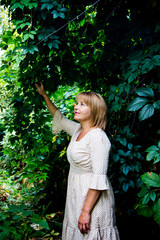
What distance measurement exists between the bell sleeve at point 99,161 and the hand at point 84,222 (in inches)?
7.2

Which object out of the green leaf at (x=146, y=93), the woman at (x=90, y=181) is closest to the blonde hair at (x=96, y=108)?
the woman at (x=90, y=181)

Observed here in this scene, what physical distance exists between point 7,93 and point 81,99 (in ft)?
8.75

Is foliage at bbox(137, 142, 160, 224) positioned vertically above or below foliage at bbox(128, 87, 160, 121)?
below

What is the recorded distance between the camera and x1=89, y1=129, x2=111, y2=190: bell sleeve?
4.48ft

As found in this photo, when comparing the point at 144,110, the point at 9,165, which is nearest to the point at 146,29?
the point at 144,110

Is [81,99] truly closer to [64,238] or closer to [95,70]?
[95,70]

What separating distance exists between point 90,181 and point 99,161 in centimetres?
19

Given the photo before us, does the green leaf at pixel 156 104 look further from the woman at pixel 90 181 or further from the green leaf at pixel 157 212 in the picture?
the green leaf at pixel 157 212

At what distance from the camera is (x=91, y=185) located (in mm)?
1369

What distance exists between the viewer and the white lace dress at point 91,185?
4.54ft

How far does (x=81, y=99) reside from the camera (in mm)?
1559

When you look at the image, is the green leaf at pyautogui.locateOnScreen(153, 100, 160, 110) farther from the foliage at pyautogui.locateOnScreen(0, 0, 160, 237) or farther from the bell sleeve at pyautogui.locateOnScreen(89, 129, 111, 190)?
the bell sleeve at pyautogui.locateOnScreen(89, 129, 111, 190)

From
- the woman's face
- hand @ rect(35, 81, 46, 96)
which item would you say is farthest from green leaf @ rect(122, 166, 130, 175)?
hand @ rect(35, 81, 46, 96)

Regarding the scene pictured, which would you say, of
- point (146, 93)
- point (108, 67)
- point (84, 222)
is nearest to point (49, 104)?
point (108, 67)
